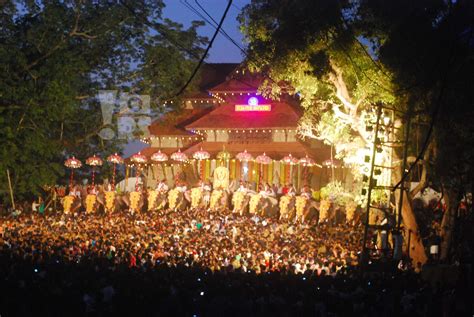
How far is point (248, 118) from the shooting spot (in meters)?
38.2

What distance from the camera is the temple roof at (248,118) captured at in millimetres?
36906

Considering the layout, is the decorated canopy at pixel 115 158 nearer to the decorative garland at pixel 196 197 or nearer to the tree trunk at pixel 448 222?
the decorative garland at pixel 196 197

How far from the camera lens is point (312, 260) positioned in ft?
61.0

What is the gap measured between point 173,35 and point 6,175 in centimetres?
1097

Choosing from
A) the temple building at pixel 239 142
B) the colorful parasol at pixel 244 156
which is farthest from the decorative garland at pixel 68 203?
the colorful parasol at pixel 244 156

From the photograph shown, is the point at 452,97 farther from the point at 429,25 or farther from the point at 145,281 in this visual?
the point at 145,281

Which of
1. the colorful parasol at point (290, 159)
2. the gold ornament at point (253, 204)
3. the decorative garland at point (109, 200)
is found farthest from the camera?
the colorful parasol at point (290, 159)

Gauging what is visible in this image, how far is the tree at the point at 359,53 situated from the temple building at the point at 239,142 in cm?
1209

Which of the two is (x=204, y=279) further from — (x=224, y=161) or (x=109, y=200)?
(x=224, y=161)

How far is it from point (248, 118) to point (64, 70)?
10473mm

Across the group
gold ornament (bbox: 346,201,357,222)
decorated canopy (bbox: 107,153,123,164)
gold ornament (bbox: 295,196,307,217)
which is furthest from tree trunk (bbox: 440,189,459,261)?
decorated canopy (bbox: 107,153,123,164)

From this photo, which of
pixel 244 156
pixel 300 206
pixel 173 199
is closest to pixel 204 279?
pixel 300 206

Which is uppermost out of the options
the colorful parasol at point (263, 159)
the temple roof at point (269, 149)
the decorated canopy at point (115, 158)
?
the temple roof at point (269, 149)

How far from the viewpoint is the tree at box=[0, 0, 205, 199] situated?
32656 mm
